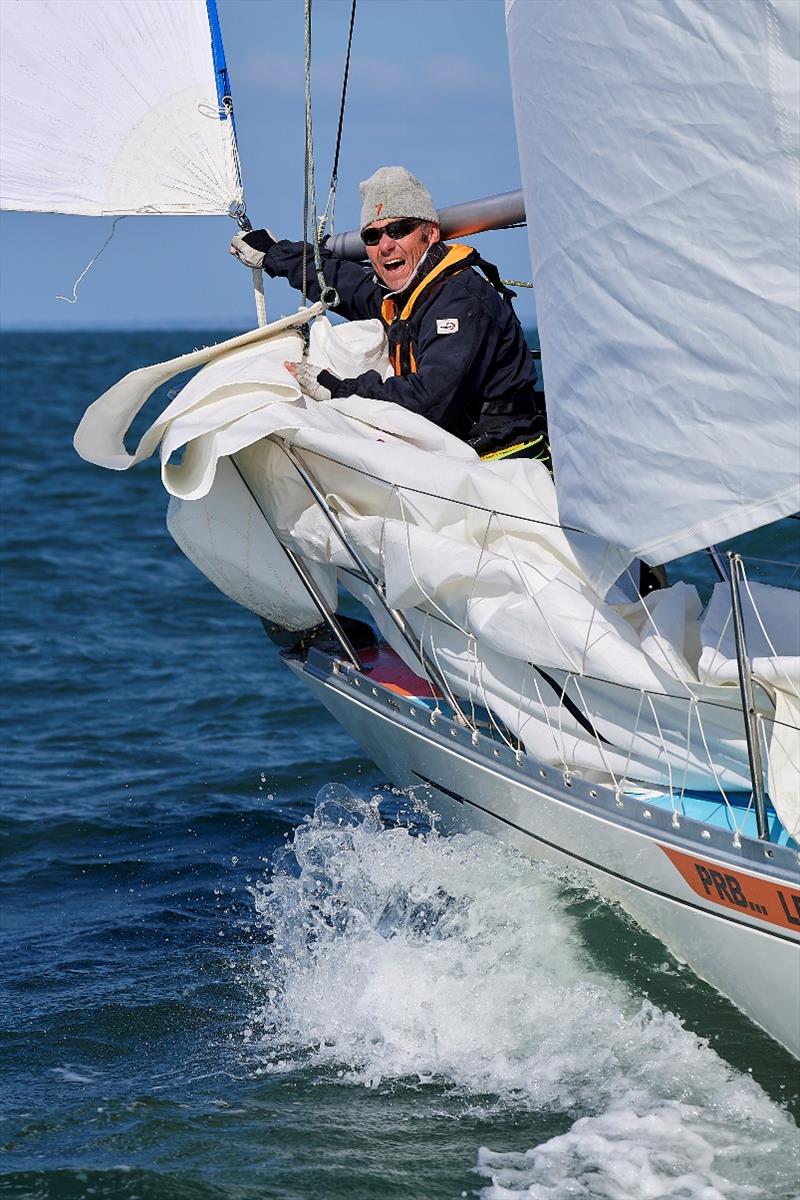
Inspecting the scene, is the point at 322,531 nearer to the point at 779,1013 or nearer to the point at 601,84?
the point at 601,84

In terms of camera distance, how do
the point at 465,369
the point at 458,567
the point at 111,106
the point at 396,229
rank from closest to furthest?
the point at 458,567, the point at 465,369, the point at 396,229, the point at 111,106

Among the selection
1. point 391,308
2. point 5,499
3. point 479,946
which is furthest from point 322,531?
point 5,499

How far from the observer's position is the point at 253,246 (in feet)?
16.7

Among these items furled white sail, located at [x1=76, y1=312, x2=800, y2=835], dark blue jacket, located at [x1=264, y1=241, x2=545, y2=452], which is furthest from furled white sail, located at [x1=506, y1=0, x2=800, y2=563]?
dark blue jacket, located at [x1=264, y1=241, x2=545, y2=452]

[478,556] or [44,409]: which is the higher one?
[44,409]

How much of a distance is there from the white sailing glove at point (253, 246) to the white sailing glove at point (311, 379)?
772 mm

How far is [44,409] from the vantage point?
25.7m

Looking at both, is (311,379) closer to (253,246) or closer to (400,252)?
(400,252)

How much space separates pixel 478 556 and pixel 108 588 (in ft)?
23.7

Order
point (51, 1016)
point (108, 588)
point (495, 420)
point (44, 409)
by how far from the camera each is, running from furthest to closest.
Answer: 1. point (44, 409)
2. point (108, 588)
3. point (495, 420)
4. point (51, 1016)

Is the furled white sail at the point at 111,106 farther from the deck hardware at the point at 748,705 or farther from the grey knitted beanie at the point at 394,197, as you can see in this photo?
the deck hardware at the point at 748,705

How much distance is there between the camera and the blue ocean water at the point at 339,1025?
3.15 metres

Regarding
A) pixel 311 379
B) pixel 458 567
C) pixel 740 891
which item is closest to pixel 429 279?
pixel 311 379

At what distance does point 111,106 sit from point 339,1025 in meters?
3.04
